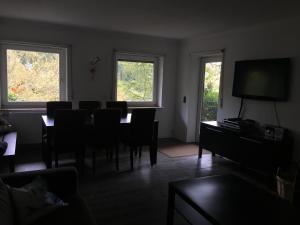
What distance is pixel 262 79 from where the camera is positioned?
3922 mm

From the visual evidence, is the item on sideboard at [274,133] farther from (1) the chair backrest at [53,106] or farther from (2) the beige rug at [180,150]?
(1) the chair backrest at [53,106]

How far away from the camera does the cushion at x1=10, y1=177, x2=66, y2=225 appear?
1588mm

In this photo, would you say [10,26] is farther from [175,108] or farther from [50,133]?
[175,108]

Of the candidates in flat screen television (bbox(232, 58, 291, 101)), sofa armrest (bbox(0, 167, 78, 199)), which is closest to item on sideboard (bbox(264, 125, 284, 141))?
flat screen television (bbox(232, 58, 291, 101))

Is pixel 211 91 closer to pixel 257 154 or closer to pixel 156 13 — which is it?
pixel 257 154

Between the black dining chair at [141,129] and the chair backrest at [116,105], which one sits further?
the chair backrest at [116,105]

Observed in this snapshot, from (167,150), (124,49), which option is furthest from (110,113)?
(124,49)

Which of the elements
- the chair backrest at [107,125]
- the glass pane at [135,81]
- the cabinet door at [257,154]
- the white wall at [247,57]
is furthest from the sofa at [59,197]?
the glass pane at [135,81]

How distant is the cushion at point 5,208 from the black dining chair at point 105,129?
2.10 m

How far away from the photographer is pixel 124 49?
535 cm

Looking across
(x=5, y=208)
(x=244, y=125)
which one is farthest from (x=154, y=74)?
(x=5, y=208)

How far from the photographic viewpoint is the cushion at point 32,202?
1.59m

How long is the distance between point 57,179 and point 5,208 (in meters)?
0.55

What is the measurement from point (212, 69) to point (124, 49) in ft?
6.05
